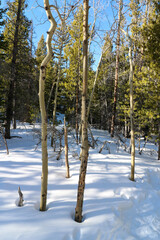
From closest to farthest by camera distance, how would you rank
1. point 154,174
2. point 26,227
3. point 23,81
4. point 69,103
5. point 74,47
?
point 26,227, point 154,174, point 23,81, point 74,47, point 69,103

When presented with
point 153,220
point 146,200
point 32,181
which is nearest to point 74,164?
point 32,181

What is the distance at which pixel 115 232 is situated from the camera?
2779 mm

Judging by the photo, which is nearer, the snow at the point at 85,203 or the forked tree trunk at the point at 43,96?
the snow at the point at 85,203

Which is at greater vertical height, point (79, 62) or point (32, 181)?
point (79, 62)

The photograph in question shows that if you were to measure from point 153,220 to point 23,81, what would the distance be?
10463 millimetres

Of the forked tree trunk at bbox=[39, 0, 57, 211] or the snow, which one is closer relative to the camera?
the snow

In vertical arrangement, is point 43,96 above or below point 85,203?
above

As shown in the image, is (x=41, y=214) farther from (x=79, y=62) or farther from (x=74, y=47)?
(x=74, y=47)

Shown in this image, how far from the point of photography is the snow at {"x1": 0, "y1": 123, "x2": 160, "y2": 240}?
2.54 m

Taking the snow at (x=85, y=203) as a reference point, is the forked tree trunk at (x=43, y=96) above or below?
above

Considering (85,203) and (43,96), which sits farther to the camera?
(85,203)

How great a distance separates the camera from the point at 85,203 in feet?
11.6

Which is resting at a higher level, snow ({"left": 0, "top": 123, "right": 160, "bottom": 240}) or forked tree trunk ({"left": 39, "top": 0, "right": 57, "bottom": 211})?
forked tree trunk ({"left": 39, "top": 0, "right": 57, "bottom": 211})

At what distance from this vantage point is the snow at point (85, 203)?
254cm
